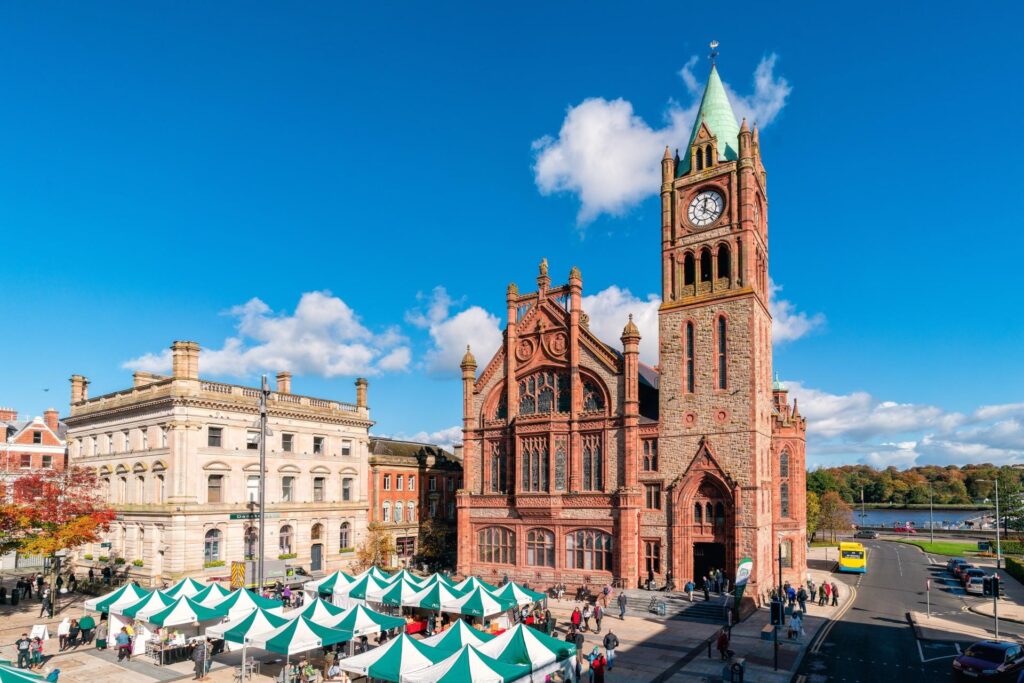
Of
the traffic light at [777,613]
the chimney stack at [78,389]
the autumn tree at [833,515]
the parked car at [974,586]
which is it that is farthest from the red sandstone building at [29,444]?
the autumn tree at [833,515]

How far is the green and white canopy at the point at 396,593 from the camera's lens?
3338 cm

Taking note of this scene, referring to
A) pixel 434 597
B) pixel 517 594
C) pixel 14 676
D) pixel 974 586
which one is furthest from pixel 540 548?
pixel 14 676

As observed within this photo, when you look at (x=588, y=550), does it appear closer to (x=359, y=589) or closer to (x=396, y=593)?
(x=396, y=593)

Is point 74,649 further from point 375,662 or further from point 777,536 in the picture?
point 777,536

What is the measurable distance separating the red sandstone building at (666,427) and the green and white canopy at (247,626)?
960 inches

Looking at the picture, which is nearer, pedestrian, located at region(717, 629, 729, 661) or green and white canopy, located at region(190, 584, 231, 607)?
pedestrian, located at region(717, 629, 729, 661)

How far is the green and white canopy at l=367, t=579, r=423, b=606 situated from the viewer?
33.4m

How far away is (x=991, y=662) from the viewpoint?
25734 mm

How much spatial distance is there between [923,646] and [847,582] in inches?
967

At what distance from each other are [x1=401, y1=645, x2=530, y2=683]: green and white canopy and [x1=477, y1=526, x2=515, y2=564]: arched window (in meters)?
29.6

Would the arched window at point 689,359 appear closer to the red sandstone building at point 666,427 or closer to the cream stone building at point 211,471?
the red sandstone building at point 666,427

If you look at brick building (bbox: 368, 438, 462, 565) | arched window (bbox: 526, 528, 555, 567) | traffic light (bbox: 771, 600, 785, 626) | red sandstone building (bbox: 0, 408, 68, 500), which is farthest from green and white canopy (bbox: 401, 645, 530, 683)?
red sandstone building (bbox: 0, 408, 68, 500)

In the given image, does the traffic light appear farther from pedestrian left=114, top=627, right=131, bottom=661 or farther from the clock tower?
pedestrian left=114, top=627, right=131, bottom=661

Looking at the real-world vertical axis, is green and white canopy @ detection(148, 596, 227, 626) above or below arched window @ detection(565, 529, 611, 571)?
above
